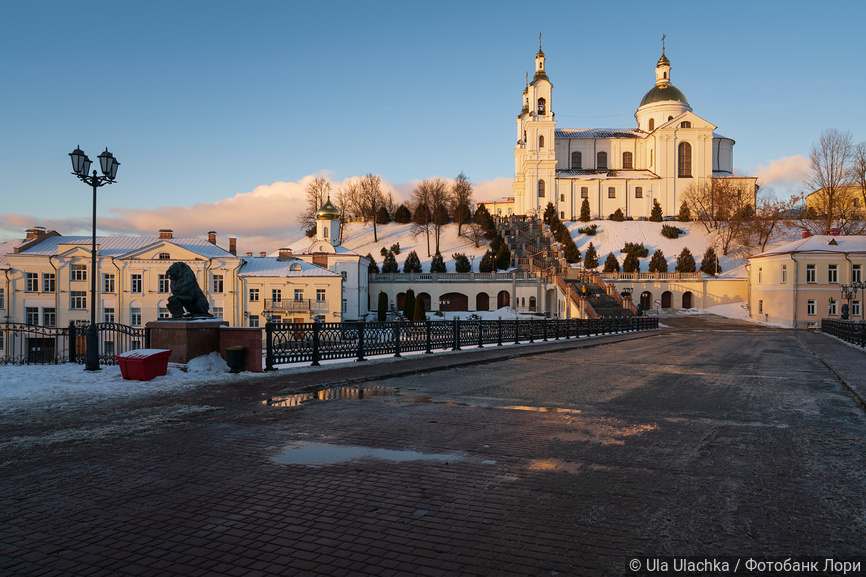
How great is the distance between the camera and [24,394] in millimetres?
10570

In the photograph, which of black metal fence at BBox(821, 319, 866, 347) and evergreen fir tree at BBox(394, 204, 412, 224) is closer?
black metal fence at BBox(821, 319, 866, 347)

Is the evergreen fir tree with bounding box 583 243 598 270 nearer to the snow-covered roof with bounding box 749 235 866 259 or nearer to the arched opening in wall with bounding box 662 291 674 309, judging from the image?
the arched opening in wall with bounding box 662 291 674 309

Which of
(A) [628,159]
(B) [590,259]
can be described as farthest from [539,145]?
(B) [590,259]

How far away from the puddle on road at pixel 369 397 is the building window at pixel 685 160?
9388 centimetres

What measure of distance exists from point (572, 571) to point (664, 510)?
152 centimetres

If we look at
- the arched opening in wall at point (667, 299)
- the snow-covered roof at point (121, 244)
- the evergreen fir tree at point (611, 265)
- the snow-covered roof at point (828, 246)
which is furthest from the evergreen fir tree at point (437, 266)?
the snow-covered roof at point (828, 246)

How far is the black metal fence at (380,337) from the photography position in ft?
52.0

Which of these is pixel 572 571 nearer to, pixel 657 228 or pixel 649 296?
pixel 649 296

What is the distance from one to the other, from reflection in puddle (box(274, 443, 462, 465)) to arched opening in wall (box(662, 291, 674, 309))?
6756 centimetres

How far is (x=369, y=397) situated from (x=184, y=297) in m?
6.34

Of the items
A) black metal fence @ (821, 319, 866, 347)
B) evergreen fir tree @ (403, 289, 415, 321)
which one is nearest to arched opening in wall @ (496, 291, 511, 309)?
evergreen fir tree @ (403, 289, 415, 321)

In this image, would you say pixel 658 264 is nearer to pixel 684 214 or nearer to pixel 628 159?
pixel 684 214

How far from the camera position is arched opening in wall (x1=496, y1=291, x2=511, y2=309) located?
232ft

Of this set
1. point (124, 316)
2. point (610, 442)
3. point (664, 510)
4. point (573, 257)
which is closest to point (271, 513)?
point (664, 510)
